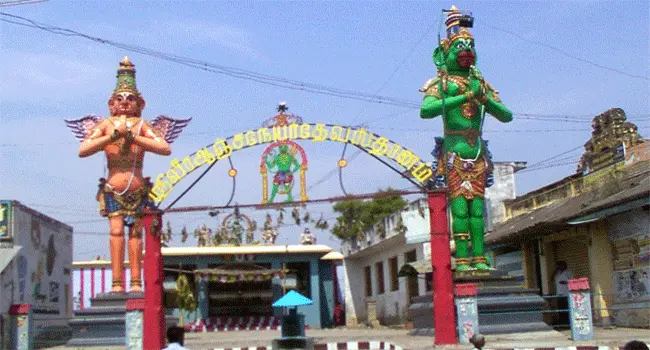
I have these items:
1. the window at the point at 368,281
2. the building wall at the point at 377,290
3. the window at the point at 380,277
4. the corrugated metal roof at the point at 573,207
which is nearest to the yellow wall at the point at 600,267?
the corrugated metal roof at the point at 573,207

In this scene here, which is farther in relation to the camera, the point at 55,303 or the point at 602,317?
the point at 55,303

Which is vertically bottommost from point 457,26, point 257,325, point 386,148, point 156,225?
point 257,325

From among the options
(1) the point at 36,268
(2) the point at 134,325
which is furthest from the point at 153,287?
(1) the point at 36,268

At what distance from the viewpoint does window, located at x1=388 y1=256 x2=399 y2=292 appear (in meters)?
34.4

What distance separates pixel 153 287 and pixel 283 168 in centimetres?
379

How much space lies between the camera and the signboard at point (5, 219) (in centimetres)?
2177

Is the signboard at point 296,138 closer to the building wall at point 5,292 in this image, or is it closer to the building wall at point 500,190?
the building wall at point 5,292

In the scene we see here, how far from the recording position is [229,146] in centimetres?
1780

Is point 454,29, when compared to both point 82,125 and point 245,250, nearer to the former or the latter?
point 82,125

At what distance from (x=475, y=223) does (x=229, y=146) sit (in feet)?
17.8

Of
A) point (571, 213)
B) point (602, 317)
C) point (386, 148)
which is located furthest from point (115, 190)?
point (602, 317)

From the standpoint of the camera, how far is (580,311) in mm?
15922

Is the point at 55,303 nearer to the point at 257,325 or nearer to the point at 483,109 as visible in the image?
the point at 257,325

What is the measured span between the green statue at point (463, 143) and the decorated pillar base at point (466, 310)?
1.38 metres
